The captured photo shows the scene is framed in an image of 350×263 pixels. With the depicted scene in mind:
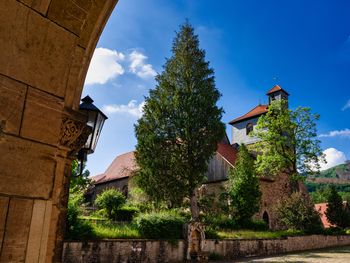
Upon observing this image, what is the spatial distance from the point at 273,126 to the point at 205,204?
1058cm

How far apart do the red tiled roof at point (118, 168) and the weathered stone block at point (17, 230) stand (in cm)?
3266

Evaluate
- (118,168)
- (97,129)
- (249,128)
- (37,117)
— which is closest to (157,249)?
(97,129)

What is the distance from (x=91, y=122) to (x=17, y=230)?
235 centimetres

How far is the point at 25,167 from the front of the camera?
2.31m

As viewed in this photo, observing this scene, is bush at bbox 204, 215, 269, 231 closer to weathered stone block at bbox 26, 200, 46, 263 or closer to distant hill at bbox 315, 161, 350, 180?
weathered stone block at bbox 26, 200, 46, 263

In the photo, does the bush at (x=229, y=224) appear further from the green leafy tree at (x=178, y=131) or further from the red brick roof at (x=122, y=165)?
the red brick roof at (x=122, y=165)

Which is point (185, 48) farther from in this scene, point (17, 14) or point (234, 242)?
point (17, 14)

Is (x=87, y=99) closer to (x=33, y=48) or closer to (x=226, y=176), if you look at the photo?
(x=33, y=48)

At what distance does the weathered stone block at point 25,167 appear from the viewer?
2213 mm

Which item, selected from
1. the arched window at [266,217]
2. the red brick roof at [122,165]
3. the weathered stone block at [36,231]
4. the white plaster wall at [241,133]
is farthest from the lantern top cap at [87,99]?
the white plaster wall at [241,133]

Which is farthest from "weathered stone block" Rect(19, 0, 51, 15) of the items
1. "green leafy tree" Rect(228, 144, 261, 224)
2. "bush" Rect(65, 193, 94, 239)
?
"green leafy tree" Rect(228, 144, 261, 224)

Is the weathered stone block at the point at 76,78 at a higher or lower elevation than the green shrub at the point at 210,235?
higher

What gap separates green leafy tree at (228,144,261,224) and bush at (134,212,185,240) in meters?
9.65

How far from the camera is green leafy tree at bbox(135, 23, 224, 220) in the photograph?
65.1 ft
